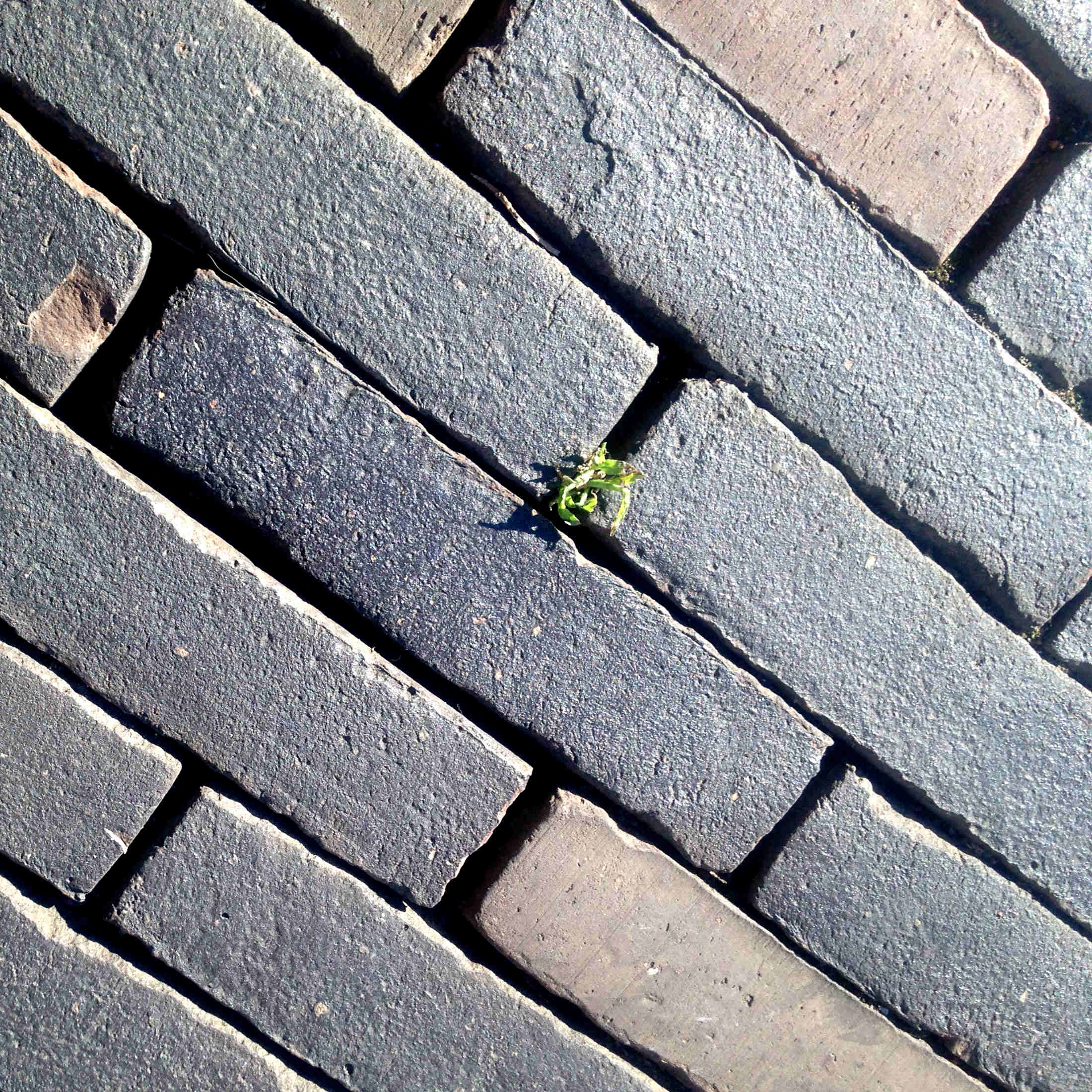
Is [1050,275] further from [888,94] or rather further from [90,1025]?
[90,1025]

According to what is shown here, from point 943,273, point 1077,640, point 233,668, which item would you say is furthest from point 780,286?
point 233,668

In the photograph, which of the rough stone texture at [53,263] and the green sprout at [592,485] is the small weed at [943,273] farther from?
the rough stone texture at [53,263]

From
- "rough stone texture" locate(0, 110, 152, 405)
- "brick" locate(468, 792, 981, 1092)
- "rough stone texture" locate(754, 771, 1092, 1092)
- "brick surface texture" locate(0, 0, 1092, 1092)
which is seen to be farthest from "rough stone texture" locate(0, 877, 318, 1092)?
"rough stone texture" locate(754, 771, 1092, 1092)

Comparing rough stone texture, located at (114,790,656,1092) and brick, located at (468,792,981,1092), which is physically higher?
brick, located at (468,792,981,1092)

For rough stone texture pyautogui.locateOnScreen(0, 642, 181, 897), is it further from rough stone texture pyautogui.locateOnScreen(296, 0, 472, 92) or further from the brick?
rough stone texture pyautogui.locateOnScreen(296, 0, 472, 92)

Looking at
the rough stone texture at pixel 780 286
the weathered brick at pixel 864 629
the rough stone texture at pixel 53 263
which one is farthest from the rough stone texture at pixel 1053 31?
the rough stone texture at pixel 53 263

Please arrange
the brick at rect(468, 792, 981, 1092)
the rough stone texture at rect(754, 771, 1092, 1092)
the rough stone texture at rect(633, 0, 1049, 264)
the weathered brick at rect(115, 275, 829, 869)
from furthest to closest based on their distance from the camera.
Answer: the rough stone texture at rect(754, 771, 1092, 1092) → the brick at rect(468, 792, 981, 1092) → the rough stone texture at rect(633, 0, 1049, 264) → the weathered brick at rect(115, 275, 829, 869)

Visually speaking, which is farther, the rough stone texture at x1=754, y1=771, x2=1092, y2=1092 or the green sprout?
the rough stone texture at x1=754, y1=771, x2=1092, y2=1092
